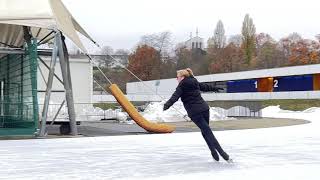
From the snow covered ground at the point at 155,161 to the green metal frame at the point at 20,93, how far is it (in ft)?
10.9

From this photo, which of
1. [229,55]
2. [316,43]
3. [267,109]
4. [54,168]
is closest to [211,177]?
[54,168]

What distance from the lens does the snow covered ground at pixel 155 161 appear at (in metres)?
8.05

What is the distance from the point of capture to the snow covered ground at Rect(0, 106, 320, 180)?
8.05m

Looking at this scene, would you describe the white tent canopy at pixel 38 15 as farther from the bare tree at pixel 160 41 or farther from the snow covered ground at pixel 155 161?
the bare tree at pixel 160 41

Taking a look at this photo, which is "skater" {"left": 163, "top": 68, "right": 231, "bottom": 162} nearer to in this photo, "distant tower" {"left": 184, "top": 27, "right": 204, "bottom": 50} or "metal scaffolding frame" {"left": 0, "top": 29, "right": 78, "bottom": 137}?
"metal scaffolding frame" {"left": 0, "top": 29, "right": 78, "bottom": 137}

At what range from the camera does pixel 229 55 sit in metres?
98.8

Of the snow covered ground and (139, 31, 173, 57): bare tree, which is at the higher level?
(139, 31, 173, 57): bare tree

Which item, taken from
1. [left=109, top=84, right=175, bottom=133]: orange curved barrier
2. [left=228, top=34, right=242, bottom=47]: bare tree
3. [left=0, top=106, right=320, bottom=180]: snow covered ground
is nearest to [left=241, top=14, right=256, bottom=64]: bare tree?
A: [left=228, top=34, right=242, bottom=47]: bare tree

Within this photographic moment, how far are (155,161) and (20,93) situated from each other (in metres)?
12.6

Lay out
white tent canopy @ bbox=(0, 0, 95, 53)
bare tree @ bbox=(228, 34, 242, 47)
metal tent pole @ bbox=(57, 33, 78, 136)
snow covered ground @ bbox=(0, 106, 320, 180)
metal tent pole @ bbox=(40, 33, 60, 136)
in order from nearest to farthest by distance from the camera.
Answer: snow covered ground @ bbox=(0, 106, 320, 180)
white tent canopy @ bbox=(0, 0, 95, 53)
metal tent pole @ bbox=(40, 33, 60, 136)
metal tent pole @ bbox=(57, 33, 78, 136)
bare tree @ bbox=(228, 34, 242, 47)

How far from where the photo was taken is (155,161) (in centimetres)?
992

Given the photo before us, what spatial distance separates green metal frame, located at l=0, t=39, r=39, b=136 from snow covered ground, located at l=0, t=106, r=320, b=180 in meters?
3.33

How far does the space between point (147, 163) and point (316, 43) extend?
83.8 meters

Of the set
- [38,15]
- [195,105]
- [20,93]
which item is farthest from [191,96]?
[20,93]
